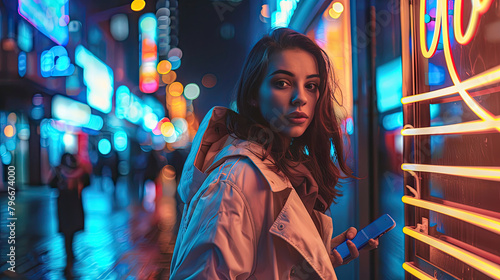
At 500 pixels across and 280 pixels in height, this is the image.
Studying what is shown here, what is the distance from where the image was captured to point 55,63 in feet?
34.7

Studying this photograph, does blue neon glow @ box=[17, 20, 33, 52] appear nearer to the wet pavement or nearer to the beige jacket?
the wet pavement

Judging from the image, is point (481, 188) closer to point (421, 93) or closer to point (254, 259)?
point (421, 93)

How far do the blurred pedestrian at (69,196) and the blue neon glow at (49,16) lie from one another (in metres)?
6.22

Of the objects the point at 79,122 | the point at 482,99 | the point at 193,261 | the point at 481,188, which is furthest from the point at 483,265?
the point at 79,122

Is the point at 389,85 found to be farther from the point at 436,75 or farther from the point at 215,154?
the point at 215,154

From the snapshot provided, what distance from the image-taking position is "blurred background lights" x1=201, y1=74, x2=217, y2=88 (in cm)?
297

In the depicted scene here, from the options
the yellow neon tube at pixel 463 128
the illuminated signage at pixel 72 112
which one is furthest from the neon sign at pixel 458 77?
the illuminated signage at pixel 72 112

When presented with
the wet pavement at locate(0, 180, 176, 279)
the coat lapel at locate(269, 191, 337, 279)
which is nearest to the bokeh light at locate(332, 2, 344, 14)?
the coat lapel at locate(269, 191, 337, 279)

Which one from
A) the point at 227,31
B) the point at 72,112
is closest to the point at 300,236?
the point at 227,31

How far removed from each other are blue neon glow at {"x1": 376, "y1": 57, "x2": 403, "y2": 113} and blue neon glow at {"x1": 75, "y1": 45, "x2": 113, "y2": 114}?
11540 mm

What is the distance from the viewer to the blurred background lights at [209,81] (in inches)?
117

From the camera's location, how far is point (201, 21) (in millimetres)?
3301

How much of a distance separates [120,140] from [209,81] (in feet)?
76.5

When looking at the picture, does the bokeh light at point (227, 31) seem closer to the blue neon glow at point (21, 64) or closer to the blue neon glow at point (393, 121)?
Answer: the blue neon glow at point (393, 121)
